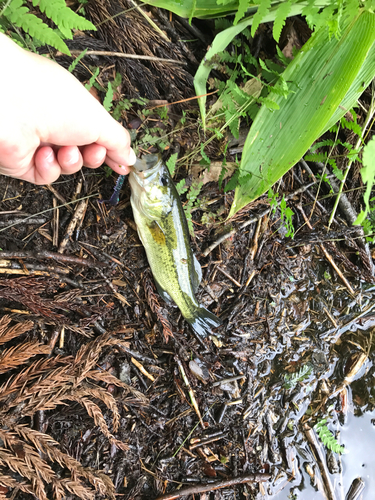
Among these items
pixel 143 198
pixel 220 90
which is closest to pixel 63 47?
pixel 143 198

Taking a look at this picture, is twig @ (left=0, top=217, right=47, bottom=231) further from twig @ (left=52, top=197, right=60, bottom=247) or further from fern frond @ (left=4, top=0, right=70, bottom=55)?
fern frond @ (left=4, top=0, right=70, bottom=55)

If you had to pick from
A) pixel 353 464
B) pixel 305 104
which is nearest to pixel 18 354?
pixel 305 104

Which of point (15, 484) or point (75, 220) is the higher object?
point (75, 220)

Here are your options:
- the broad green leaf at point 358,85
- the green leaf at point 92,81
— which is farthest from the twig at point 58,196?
the broad green leaf at point 358,85

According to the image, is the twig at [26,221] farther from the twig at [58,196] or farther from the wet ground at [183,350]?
the twig at [58,196]

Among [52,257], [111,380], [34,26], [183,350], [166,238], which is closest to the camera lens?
[34,26]

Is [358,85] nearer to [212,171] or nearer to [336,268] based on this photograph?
[212,171]

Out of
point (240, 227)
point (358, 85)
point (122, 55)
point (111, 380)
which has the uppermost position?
point (358, 85)

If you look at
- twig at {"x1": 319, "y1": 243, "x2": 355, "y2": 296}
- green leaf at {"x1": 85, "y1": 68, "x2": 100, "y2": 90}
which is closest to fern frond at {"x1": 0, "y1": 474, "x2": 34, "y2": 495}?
green leaf at {"x1": 85, "y1": 68, "x2": 100, "y2": 90}
